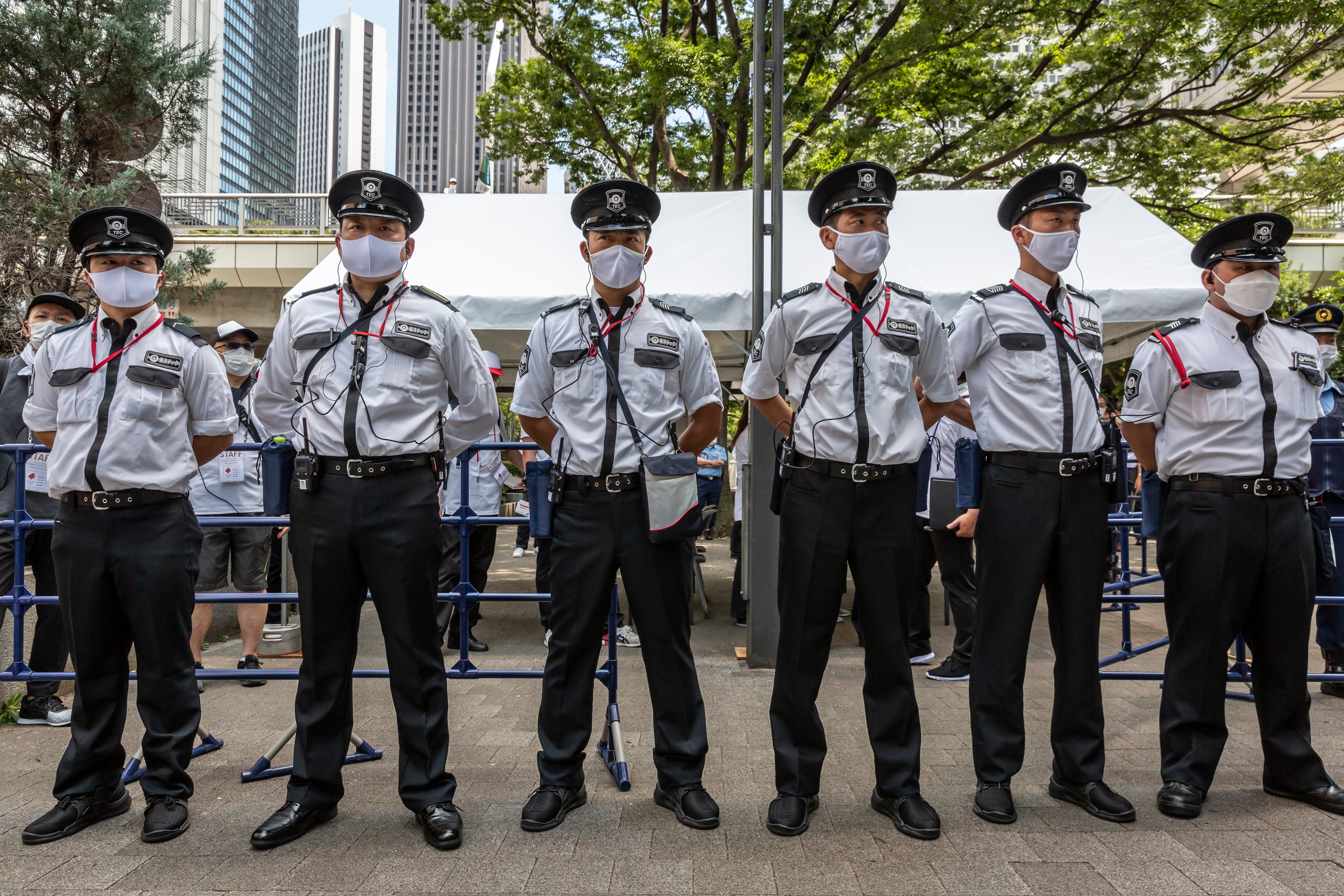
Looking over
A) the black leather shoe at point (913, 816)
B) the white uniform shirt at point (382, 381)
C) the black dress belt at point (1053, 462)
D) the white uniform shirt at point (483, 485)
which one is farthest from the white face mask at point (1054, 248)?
the white uniform shirt at point (483, 485)

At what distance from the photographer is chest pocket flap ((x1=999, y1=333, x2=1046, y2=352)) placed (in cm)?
346

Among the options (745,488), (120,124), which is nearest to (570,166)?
(120,124)

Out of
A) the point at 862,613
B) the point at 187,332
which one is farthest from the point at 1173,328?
the point at 187,332

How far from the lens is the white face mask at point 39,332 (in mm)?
4781

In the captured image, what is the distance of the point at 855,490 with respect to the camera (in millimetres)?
3297

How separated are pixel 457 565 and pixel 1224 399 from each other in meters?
4.80

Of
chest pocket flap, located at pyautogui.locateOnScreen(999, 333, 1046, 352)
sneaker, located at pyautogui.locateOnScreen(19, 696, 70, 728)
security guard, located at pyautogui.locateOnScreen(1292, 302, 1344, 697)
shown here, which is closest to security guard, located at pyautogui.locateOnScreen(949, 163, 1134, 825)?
chest pocket flap, located at pyautogui.locateOnScreen(999, 333, 1046, 352)

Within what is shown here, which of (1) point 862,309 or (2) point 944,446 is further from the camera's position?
(2) point 944,446

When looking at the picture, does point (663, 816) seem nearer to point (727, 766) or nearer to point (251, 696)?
point (727, 766)

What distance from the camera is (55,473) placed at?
3289 mm

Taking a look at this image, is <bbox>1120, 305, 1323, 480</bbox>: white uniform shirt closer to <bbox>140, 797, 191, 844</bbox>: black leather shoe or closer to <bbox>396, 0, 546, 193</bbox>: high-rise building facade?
<bbox>140, 797, 191, 844</bbox>: black leather shoe

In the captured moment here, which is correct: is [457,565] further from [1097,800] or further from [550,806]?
[1097,800]

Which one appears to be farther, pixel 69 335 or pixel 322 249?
pixel 322 249

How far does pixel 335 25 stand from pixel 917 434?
17779 cm
